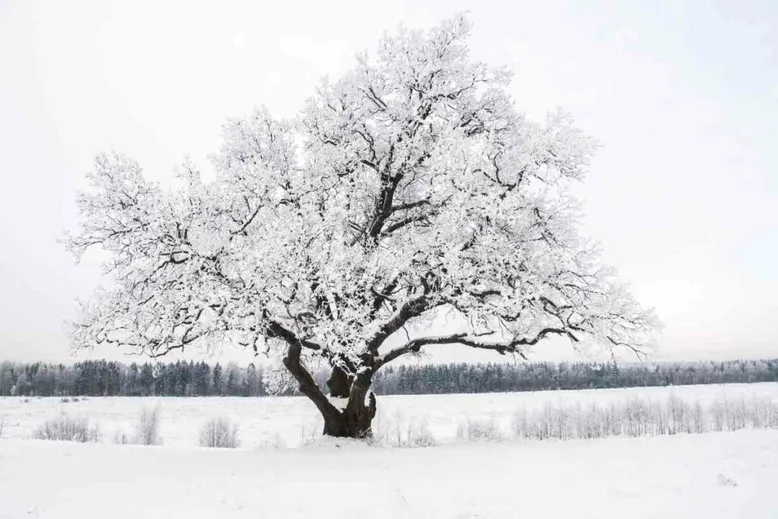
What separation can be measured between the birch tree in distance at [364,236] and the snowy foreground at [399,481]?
280 centimetres

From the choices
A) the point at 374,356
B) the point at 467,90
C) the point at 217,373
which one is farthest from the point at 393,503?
the point at 217,373

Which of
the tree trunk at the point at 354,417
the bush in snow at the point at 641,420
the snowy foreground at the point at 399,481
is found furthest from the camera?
the bush in snow at the point at 641,420

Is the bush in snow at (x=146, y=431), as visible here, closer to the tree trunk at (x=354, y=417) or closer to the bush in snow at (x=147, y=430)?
the bush in snow at (x=147, y=430)

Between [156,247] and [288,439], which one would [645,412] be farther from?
[156,247]

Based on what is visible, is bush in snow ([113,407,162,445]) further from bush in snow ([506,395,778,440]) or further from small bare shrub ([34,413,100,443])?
bush in snow ([506,395,778,440])

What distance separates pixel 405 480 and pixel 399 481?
150mm

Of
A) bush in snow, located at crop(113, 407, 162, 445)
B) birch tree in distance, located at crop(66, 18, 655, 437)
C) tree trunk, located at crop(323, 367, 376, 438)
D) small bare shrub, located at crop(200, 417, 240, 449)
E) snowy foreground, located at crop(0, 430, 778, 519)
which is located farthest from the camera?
bush in snow, located at crop(113, 407, 162, 445)

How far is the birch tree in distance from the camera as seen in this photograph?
40.7ft

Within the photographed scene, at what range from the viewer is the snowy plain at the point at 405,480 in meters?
7.75

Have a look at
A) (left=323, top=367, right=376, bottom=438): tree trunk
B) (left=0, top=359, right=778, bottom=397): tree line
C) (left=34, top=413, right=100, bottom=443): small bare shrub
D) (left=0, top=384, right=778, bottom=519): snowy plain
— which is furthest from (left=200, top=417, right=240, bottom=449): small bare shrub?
(left=0, top=359, right=778, bottom=397): tree line

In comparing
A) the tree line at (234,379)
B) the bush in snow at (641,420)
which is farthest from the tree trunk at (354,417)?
the tree line at (234,379)

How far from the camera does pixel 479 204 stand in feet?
44.5

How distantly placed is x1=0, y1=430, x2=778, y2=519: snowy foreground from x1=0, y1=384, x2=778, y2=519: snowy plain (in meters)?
0.03

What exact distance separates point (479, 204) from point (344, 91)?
20.8 feet
